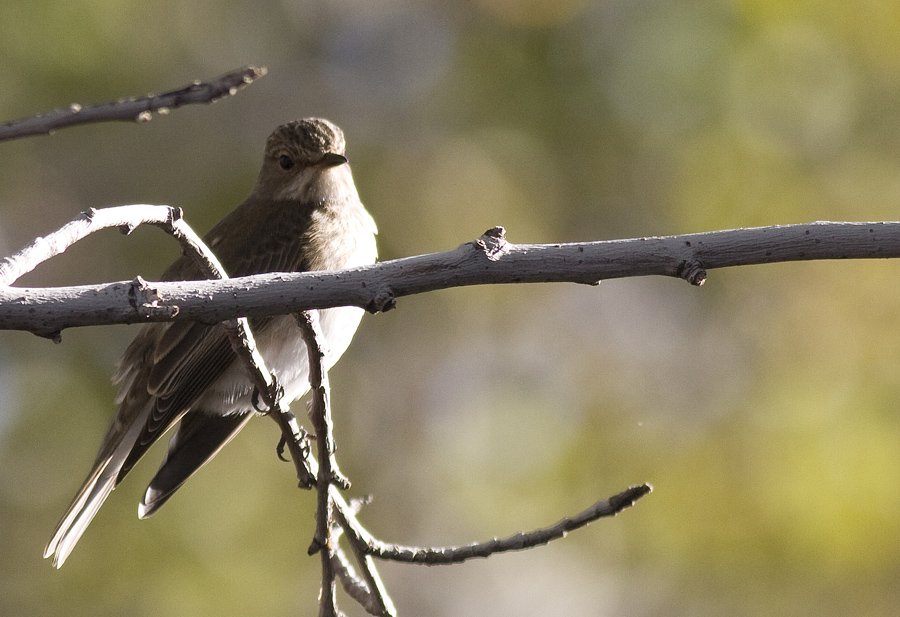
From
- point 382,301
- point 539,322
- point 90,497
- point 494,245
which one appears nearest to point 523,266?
point 494,245

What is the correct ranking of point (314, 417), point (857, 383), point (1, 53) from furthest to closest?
point (1, 53), point (857, 383), point (314, 417)

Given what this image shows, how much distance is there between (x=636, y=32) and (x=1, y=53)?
489 centimetres

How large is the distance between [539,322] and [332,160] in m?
3.29

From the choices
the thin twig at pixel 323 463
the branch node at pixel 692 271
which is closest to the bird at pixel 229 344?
the thin twig at pixel 323 463

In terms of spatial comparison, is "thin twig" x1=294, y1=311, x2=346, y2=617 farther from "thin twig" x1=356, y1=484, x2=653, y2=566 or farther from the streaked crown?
the streaked crown

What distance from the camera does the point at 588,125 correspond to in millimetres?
8180

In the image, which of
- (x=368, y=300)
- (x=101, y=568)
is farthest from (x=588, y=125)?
(x=368, y=300)

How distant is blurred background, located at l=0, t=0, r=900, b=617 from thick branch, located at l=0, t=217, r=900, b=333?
453 centimetres

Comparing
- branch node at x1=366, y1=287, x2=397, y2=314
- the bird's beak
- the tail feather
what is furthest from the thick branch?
the bird's beak

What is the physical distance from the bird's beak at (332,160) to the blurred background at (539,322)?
243 cm

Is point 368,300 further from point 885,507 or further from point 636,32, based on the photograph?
point 636,32

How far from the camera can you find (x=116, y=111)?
73.5 inches

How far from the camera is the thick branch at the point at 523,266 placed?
2.33 meters

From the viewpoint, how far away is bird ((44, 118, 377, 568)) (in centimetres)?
459
